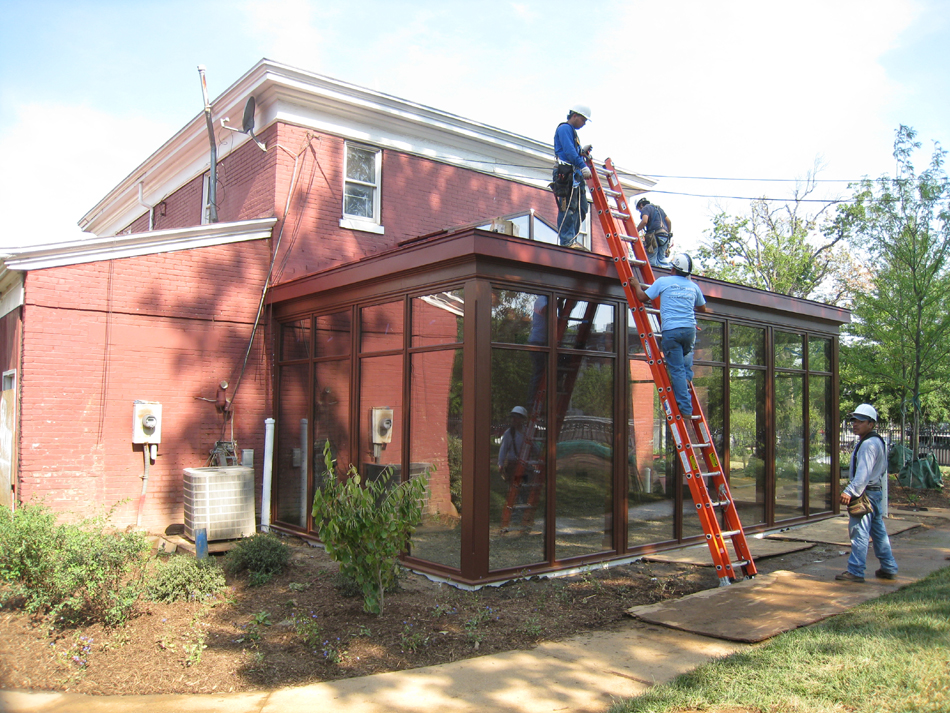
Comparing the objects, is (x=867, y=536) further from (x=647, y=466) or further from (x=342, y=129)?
(x=342, y=129)

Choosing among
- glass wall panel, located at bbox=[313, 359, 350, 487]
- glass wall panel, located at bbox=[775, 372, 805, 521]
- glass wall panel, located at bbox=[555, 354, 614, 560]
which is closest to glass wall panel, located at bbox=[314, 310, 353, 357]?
glass wall panel, located at bbox=[313, 359, 350, 487]

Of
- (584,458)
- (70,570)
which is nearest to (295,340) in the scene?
(584,458)

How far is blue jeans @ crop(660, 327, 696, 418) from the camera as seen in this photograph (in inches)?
306

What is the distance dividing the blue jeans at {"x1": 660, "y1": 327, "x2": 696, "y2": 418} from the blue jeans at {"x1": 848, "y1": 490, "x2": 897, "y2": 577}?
2023mm

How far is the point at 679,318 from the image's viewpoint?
7.70 metres

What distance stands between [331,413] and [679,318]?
4.69m

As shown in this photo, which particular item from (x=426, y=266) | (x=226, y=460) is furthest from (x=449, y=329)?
(x=226, y=460)

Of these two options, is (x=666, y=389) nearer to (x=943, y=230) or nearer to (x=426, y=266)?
(x=426, y=266)

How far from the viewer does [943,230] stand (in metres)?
15.5

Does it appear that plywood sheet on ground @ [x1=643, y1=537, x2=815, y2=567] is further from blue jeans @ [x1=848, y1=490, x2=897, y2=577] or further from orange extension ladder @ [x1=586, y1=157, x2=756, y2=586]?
blue jeans @ [x1=848, y1=490, x2=897, y2=577]

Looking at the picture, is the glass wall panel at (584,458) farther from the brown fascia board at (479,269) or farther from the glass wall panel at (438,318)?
the glass wall panel at (438,318)

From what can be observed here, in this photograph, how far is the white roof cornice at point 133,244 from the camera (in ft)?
28.8

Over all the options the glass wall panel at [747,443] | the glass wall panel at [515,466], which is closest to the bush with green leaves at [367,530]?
the glass wall panel at [515,466]

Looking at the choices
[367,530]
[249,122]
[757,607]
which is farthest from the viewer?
[249,122]
